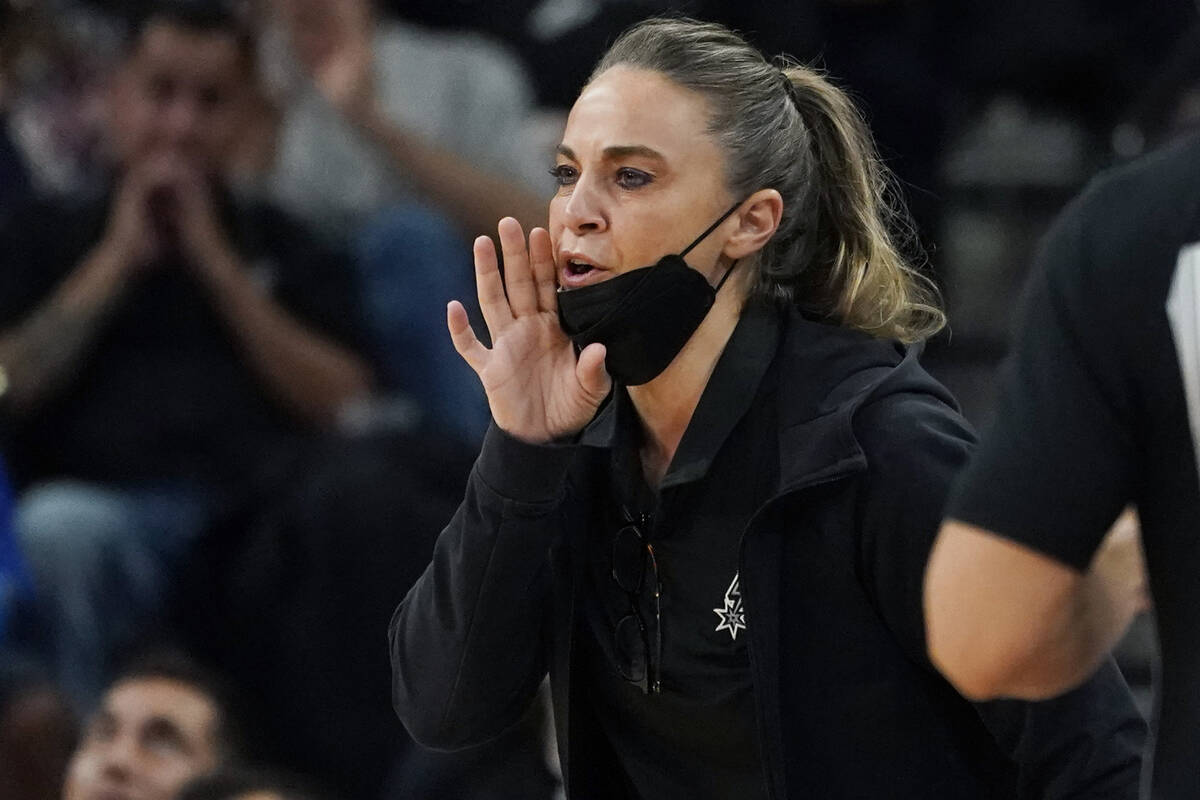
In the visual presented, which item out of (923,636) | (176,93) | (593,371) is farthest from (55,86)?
(923,636)

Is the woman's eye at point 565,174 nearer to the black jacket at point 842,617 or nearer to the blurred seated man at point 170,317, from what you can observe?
the black jacket at point 842,617

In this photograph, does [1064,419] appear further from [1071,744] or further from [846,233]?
[846,233]

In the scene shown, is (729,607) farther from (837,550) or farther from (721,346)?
(721,346)

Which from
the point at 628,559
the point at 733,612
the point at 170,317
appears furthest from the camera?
the point at 170,317

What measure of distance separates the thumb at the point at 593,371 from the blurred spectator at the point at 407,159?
228cm

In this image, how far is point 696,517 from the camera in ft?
7.73

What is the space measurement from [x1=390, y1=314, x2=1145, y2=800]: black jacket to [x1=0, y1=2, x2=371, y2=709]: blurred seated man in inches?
89.5

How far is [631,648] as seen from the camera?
7.70 feet

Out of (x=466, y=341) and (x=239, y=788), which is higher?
(x=466, y=341)

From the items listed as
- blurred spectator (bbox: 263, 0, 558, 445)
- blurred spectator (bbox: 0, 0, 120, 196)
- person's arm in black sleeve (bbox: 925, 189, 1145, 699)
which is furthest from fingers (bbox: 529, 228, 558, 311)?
blurred spectator (bbox: 0, 0, 120, 196)

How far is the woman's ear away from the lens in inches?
97.5

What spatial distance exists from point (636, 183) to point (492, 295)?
0.24 meters

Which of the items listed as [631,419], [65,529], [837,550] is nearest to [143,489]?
[65,529]

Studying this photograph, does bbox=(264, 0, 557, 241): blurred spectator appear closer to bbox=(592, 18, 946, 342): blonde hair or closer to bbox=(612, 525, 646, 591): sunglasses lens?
bbox=(592, 18, 946, 342): blonde hair
